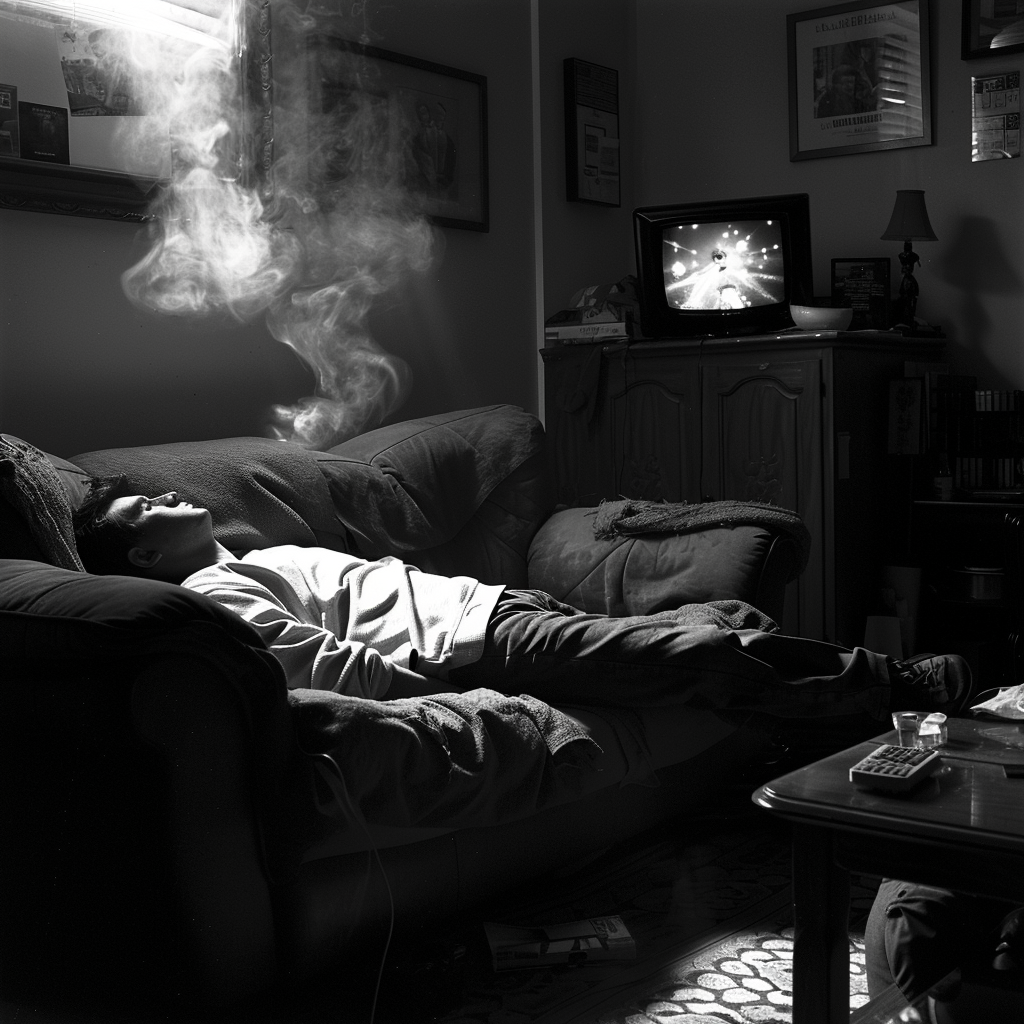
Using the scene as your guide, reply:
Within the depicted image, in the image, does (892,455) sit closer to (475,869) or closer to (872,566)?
(872,566)

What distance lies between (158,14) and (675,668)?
77.3 inches

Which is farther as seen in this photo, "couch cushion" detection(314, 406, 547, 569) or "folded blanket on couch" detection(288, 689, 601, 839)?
"couch cushion" detection(314, 406, 547, 569)

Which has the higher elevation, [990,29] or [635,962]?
[990,29]

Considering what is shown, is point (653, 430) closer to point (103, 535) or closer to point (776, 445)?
point (776, 445)

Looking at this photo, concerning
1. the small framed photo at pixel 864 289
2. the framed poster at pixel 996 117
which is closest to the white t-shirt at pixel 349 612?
the small framed photo at pixel 864 289

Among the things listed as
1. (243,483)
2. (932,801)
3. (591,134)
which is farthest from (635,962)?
(591,134)

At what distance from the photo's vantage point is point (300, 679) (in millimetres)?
1970

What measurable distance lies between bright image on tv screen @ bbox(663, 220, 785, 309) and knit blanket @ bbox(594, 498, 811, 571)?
43.8 inches

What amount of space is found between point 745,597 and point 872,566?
1136 mm

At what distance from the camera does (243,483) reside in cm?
250

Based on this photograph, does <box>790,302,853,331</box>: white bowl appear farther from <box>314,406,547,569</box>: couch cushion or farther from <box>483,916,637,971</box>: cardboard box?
<box>483,916,637,971</box>: cardboard box

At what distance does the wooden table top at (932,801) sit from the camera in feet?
4.20

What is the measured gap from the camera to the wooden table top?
1.28m

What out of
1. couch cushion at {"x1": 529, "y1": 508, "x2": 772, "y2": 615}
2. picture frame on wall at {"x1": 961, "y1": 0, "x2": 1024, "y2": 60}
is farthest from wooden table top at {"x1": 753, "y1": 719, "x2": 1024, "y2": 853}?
picture frame on wall at {"x1": 961, "y1": 0, "x2": 1024, "y2": 60}
